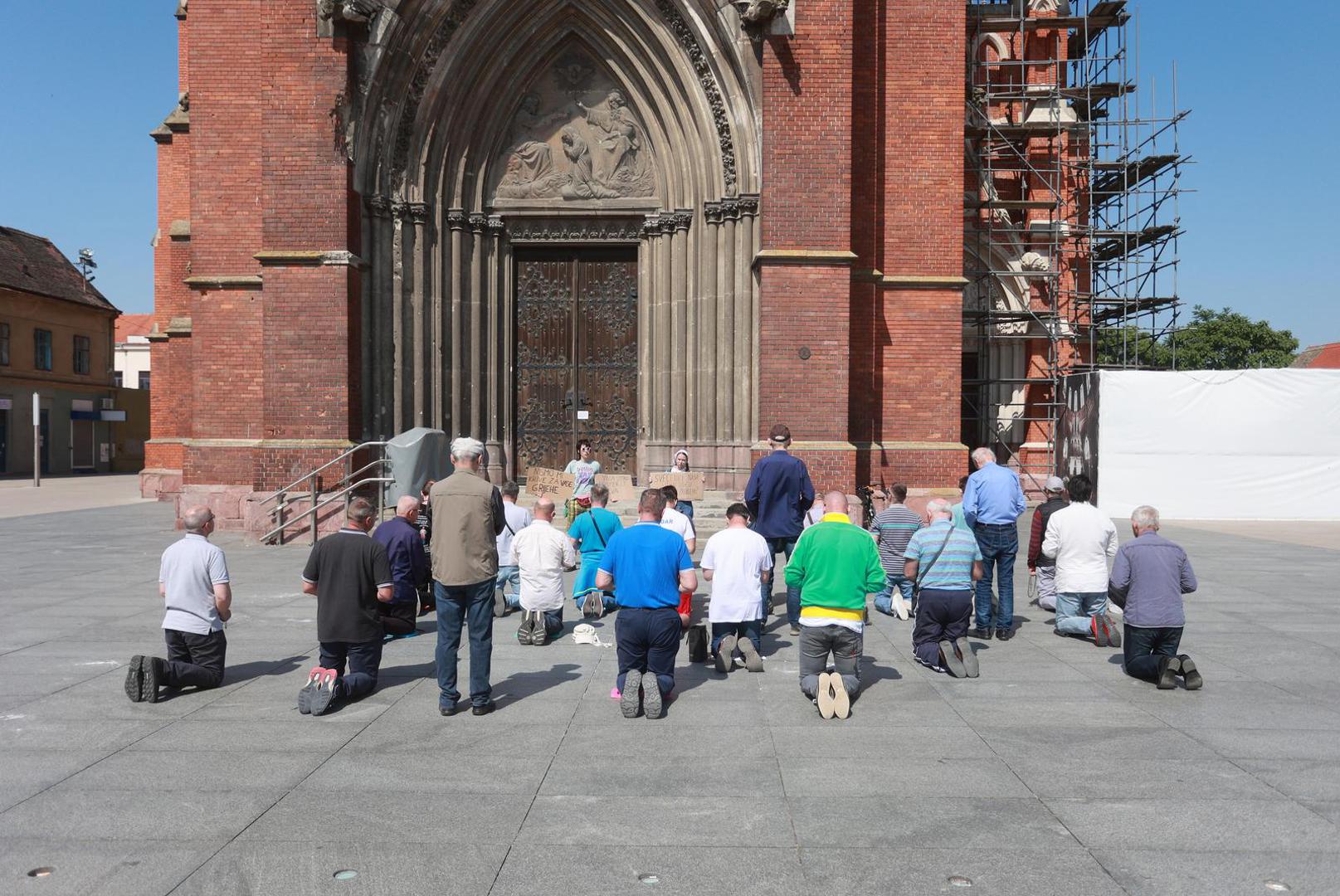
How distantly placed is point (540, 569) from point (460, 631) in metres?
2.01

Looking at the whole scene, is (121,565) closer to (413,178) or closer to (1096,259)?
(413,178)

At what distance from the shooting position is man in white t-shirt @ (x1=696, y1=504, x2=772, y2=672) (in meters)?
7.03

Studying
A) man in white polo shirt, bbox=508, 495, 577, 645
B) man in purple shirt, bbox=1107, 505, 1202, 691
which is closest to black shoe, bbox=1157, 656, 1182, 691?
man in purple shirt, bbox=1107, 505, 1202, 691

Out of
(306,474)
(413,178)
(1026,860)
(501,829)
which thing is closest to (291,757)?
(501,829)

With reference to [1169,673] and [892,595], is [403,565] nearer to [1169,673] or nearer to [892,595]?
[892,595]

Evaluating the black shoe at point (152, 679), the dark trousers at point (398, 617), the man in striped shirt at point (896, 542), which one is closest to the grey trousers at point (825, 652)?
the man in striped shirt at point (896, 542)

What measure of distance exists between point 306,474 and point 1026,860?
11.9m

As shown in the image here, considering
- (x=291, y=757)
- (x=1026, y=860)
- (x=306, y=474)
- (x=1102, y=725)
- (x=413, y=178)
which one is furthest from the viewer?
(x=413, y=178)

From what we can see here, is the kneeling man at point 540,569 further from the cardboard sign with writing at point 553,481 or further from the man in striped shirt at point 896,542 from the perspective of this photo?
the cardboard sign with writing at point 553,481

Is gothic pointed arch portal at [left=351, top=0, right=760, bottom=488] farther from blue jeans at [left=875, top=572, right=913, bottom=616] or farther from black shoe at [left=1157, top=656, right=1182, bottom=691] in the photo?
black shoe at [left=1157, top=656, right=1182, bottom=691]

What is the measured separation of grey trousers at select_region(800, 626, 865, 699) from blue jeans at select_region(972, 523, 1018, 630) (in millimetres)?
2416

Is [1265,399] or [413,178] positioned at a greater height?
[413,178]

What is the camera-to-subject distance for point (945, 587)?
7.07m

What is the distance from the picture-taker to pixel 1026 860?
3.91 meters
